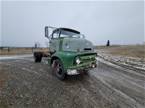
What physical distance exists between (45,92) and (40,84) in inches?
35.2

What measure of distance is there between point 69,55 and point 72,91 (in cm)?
161

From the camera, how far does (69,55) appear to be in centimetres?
673

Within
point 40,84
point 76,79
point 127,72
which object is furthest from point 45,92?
point 127,72

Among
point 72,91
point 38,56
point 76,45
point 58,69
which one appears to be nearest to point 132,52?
point 38,56

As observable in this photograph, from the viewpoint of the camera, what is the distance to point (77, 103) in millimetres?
5129

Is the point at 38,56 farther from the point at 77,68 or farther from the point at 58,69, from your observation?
the point at 77,68

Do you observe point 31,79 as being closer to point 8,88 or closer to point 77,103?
point 8,88

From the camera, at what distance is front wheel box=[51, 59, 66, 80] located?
7.16 metres

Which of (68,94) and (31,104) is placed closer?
(31,104)

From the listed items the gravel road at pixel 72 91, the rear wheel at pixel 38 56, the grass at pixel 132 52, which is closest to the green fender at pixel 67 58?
the gravel road at pixel 72 91

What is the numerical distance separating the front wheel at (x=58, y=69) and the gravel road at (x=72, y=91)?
8.9 inches

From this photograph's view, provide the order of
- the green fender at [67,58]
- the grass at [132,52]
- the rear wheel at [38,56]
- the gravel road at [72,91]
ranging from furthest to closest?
the grass at [132,52], the rear wheel at [38,56], the green fender at [67,58], the gravel road at [72,91]

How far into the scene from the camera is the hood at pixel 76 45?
7.15 m

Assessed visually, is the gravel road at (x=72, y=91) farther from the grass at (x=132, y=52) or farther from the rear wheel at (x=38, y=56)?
the grass at (x=132, y=52)
